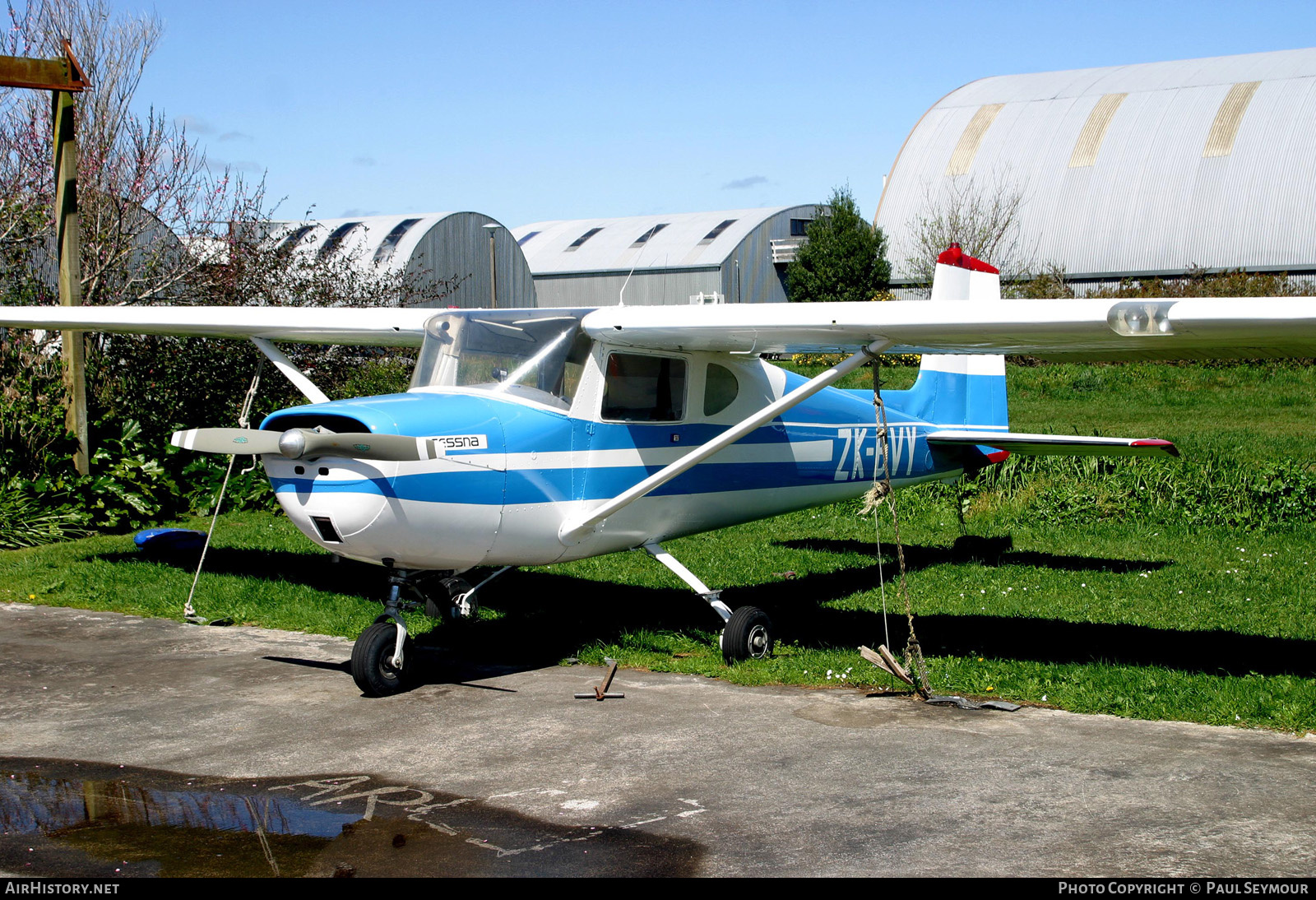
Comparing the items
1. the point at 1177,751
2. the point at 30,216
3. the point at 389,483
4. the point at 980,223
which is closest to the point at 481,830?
the point at 389,483

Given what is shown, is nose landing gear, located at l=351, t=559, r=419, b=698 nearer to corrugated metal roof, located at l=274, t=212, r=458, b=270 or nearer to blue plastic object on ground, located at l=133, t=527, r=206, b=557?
blue plastic object on ground, located at l=133, t=527, r=206, b=557

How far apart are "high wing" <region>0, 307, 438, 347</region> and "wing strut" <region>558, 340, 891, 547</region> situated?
8.02 ft

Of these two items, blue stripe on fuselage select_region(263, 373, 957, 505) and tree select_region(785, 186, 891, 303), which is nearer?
blue stripe on fuselage select_region(263, 373, 957, 505)

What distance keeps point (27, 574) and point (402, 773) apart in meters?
7.04

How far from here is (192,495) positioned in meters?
14.3

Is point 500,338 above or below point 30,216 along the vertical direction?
below

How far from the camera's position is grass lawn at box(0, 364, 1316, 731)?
7105mm

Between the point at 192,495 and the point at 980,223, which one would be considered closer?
the point at 192,495

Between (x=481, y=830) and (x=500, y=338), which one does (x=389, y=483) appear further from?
(x=481, y=830)

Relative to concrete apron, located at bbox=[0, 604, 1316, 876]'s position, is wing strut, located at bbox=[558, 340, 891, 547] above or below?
above

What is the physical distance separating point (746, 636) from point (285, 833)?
12.1ft

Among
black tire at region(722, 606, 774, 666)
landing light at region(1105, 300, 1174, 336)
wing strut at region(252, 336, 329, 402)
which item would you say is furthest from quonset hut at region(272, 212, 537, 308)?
landing light at region(1105, 300, 1174, 336)

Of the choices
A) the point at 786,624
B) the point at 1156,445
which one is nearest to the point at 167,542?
the point at 786,624
